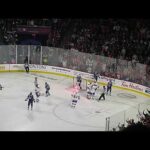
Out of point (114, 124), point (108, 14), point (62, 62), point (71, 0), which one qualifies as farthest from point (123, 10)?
point (62, 62)

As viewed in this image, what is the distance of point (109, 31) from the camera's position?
21.0 metres

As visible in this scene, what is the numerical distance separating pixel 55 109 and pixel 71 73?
5692mm

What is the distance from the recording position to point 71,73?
1988cm

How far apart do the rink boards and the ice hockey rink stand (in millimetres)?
313

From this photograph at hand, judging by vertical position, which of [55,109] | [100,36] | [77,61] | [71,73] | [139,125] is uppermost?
[100,36]

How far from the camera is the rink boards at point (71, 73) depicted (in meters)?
17.1

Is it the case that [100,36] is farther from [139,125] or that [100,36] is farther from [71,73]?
[139,125]

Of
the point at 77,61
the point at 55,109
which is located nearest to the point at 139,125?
the point at 55,109

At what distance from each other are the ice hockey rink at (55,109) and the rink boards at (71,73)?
31 centimetres


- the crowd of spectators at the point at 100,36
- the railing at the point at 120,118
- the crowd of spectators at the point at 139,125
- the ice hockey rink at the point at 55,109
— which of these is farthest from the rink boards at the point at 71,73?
the crowd of spectators at the point at 139,125

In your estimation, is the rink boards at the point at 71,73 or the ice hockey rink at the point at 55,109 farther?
the rink boards at the point at 71,73

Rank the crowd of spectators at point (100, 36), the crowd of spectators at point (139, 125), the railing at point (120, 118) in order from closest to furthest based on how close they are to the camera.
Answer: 1. the crowd of spectators at point (139, 125)
2. the railing at point (120, 118)
3. the crowd of spectators at point (100, 36)

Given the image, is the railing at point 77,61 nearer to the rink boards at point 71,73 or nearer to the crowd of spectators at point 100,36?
the rink boards at point 71,73
